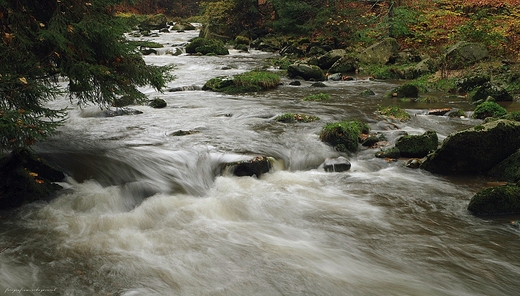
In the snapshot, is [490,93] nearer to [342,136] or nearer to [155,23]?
[342,136]

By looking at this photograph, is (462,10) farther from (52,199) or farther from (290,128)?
(52,199)

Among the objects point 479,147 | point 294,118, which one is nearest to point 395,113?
point 294,118

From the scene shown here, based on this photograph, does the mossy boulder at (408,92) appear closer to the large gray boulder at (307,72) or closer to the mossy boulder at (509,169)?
the large gray boulder at (307,72)

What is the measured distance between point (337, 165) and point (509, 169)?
284 centimetres

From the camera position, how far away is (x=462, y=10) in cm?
2458

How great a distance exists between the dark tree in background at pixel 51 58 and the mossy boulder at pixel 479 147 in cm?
543

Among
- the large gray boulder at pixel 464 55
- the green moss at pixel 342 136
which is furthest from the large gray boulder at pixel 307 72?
the green moss at pixel 342 136

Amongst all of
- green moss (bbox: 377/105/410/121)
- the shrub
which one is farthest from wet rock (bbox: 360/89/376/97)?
the shrub

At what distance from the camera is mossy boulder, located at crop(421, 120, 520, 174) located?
22.9ft

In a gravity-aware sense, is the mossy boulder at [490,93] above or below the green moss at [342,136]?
above

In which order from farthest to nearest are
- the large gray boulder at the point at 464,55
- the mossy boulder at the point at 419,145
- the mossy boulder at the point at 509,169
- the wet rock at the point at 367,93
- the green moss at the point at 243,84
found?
the large gray boulder at the point at 464,55 → the green moss at the point at 243,84 → the wet rock at the point at 367,93 → the mossy boulder at the point at 419,145 → the mossy boulder at the point at 509,169

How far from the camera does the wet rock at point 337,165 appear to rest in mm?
7738

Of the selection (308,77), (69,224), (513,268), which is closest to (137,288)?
(69,224)

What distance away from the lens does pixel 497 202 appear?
571cm
